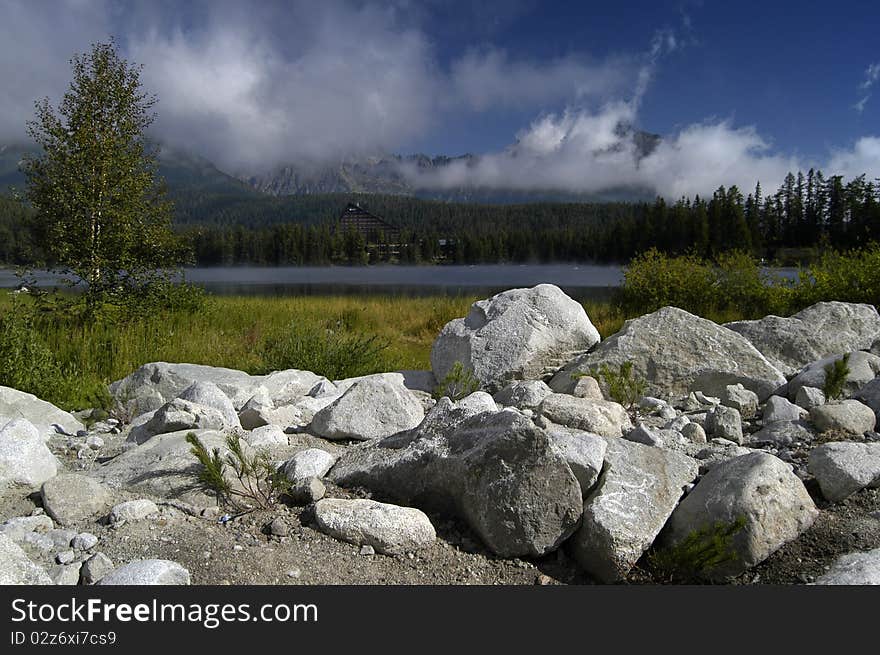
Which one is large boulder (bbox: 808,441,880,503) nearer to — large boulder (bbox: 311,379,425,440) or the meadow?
large boulder (bbox: 311,379,425,440)

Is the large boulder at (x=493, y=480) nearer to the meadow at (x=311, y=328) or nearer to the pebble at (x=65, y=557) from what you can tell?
the pebble at (x=65, y=557)

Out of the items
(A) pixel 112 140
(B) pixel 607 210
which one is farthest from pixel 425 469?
(B) pixel 607 210

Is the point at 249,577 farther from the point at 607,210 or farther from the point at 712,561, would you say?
the point at 607,210

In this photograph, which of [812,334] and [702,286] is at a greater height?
[702,286]

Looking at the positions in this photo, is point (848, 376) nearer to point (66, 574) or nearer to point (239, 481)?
point (239, 481)

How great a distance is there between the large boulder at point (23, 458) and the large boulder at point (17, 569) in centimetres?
127

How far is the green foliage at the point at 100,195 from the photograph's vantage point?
13039 mm

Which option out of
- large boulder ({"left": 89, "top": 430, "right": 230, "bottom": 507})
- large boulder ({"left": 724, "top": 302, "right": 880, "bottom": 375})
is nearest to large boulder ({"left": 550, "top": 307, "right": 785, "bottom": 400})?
large boulder ({"left": 724, "top": 302, "right": 880, "bottom": 375})

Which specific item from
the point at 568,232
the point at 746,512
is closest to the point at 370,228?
the point at 568,232

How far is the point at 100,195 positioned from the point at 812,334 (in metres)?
13.7

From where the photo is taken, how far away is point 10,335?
27.3 feet

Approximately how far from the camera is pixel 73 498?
3.62m

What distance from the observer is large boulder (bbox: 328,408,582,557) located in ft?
11.4

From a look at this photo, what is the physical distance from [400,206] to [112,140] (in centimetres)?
17735
